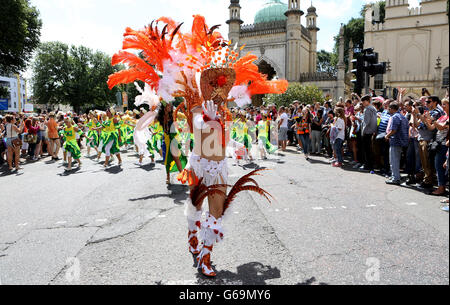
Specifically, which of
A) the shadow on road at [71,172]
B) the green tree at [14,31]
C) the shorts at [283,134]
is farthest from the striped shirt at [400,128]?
the green tree at [14,31]

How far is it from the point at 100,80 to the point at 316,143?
4417cm

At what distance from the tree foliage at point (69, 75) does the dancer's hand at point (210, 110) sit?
46499 mm

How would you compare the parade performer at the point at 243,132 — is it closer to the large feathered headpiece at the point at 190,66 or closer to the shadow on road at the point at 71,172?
the shadow on road at the point at 71,172

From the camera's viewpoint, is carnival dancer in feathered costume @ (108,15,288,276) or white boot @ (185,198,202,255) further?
white boot @ (185,198,202,255)

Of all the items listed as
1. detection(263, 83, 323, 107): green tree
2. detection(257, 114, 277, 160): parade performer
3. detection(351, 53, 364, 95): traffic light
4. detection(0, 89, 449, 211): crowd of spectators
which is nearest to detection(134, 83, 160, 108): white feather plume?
detection(0, 89, 449, 211): crowd of spectators

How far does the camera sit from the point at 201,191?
349 cm

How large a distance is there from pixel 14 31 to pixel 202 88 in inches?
1041

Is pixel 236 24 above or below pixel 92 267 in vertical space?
above

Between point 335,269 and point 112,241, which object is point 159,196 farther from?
point 335,269

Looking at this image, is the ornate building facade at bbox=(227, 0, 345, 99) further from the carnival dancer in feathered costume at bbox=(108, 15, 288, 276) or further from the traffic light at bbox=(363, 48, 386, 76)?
the carnival dancer in feathered costume at bbox=(108, 15, 288, 276)

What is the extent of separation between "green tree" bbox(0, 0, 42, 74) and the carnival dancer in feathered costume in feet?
82.5

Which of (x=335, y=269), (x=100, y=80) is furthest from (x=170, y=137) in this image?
(x=100, y=80)

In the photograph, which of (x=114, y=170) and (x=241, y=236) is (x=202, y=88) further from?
(x=114, y=170)

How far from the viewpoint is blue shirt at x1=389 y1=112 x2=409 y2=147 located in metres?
7.53
